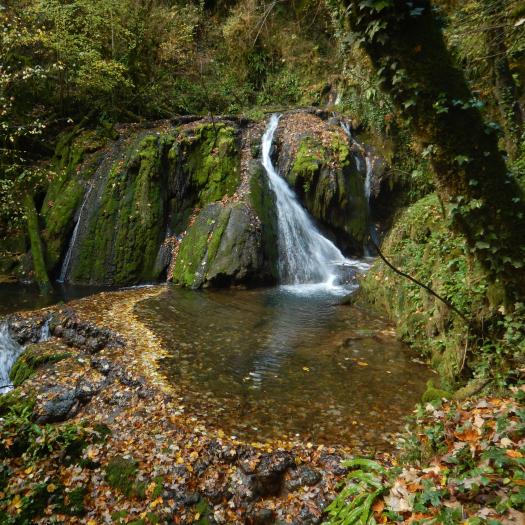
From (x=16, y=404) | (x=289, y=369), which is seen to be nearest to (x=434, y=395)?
(x=289, y=369)

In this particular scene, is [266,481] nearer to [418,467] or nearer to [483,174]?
[418,467]

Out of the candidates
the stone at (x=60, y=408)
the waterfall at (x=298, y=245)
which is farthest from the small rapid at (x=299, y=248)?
the stone at (x=60, y=408)

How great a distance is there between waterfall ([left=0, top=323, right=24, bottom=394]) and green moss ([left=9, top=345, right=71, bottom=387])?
0.62 meters

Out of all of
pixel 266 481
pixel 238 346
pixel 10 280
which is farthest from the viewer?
pixel 10 280

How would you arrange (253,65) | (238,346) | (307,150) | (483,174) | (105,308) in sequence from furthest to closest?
1. (253,65)
2. (307,150)
3. (105,308)
4. (238,346)
5. (483,174)

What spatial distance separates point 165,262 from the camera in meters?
12.5

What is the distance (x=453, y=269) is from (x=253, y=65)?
17485mm

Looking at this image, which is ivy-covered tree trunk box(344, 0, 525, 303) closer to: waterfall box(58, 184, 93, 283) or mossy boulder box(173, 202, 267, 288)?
mossy boulder box(173, 202, 267, 288)

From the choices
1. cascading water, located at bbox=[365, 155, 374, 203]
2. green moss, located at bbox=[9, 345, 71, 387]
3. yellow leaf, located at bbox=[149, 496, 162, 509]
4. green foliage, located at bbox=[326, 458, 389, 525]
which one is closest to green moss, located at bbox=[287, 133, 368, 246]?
cascading water, located at bbox=[365, 155, 374, 203]

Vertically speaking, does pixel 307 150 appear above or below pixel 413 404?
above


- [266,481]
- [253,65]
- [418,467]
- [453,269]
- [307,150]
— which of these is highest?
[253,65]

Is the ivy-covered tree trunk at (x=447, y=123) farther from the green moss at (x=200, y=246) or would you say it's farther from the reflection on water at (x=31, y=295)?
the reflection on water at (x=31, y=295)

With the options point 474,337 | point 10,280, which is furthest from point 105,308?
point 474,337

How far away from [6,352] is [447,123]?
8.24 metres
